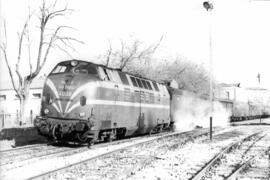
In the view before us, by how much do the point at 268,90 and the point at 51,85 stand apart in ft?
469

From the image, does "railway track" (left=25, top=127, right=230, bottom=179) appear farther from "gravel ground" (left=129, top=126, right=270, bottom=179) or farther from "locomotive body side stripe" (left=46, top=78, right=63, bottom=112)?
"locomotive body side stripe" (left=46, top=78, right=63, bottom=112)

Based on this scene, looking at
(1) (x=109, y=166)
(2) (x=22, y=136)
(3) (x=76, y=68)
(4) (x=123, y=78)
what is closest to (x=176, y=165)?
(1) (x=109, y=166)

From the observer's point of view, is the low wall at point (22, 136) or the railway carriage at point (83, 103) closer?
the railway carriage at point (83, 103)

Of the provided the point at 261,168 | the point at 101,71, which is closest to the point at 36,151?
the point at 101,71

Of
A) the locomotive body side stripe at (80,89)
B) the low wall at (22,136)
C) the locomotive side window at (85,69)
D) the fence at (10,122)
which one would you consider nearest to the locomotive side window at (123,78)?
the locomotive side window at (85,69)

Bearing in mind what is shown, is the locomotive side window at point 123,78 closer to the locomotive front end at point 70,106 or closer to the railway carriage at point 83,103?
the railway carriage at point 83,103

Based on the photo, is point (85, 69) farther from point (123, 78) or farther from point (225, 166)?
point (225, 166)

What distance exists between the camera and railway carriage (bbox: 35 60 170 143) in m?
13.1

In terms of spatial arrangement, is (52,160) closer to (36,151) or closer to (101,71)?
(36,151)

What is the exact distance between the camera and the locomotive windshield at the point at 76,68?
13.9 meters

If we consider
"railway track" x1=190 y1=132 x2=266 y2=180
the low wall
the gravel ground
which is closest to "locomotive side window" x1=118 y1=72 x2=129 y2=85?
the gravel ground

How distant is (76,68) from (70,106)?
173 cm

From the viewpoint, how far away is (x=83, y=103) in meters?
13.2

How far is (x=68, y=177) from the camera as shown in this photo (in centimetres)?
823
